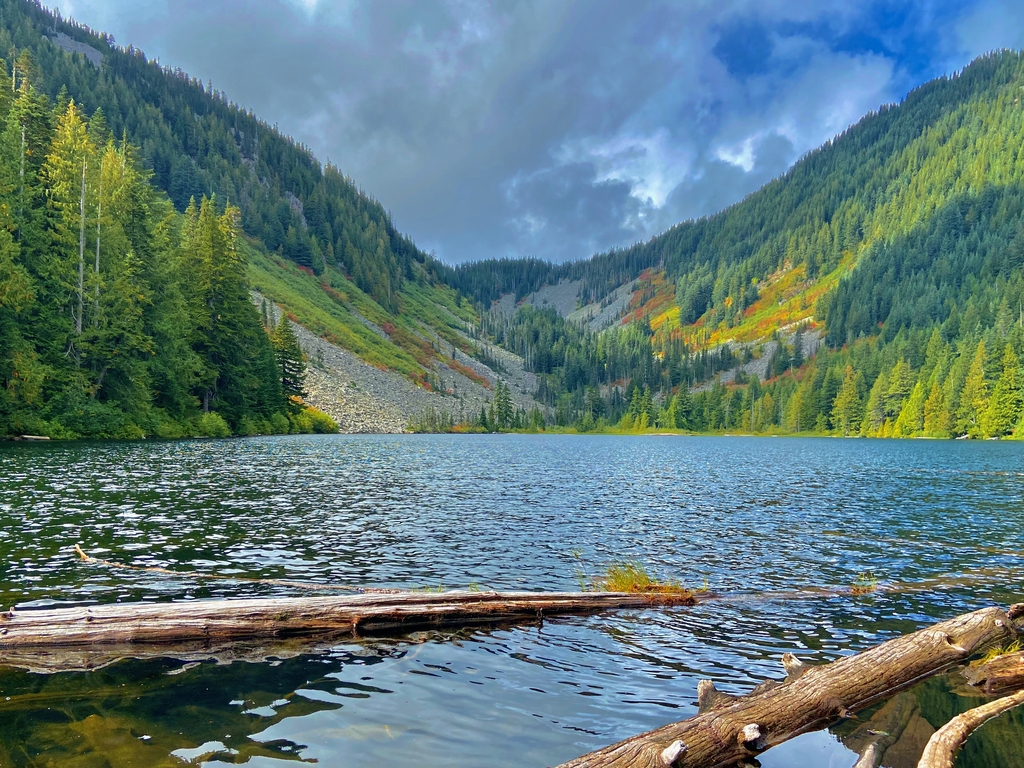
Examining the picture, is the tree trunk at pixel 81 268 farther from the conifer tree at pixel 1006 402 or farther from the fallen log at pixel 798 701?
the conifer tree at pixel 1006 402

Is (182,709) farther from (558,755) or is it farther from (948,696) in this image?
(948,696)

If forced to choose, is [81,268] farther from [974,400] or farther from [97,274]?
[974,400]

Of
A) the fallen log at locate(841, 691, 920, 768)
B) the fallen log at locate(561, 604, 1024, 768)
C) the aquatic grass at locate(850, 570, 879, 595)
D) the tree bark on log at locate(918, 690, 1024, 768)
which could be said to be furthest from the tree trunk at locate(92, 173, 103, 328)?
the tree bark on log at locate(918, 690, 1024, 768)

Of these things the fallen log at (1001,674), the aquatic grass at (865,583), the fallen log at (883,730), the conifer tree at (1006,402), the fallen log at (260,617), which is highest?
the conifer tree at (1006,402)

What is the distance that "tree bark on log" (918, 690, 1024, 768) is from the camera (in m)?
6.80

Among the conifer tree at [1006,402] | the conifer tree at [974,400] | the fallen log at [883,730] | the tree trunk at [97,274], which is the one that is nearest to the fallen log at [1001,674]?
the fallen log at [883,730]

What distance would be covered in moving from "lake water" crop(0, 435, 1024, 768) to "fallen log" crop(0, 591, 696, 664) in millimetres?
459

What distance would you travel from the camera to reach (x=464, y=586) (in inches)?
639

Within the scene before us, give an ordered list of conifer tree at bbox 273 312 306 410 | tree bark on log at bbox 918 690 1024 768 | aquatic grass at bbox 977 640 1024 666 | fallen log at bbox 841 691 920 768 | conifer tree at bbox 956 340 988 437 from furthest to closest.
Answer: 1. conifer tree at bbox 956 340 988 437
2. conifer tree at bbox 273 312 306 410
3. aquatic grass at bbox 977 640 1024 666
4. fallen log at bbox 841 691 920 768
5. tree bark on log at bbox 918 690 1024 768

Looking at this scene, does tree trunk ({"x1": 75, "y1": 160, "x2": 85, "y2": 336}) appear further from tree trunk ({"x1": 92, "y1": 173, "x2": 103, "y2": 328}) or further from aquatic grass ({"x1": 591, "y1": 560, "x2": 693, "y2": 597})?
aquatic grass ({"x1": 591, "y1": 560, "x2": 693, "y2": 597})

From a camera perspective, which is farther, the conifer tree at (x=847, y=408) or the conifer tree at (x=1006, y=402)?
the conifer tree at (x=847, y=408)

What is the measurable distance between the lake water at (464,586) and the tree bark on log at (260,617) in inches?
18.2

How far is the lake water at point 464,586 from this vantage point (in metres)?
7.96

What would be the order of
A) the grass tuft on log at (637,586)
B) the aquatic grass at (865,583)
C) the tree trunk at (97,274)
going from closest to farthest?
the grass tuft on log at (637,586) < the aquatic grass at (865,583) < the tree trunk at (97,274)
